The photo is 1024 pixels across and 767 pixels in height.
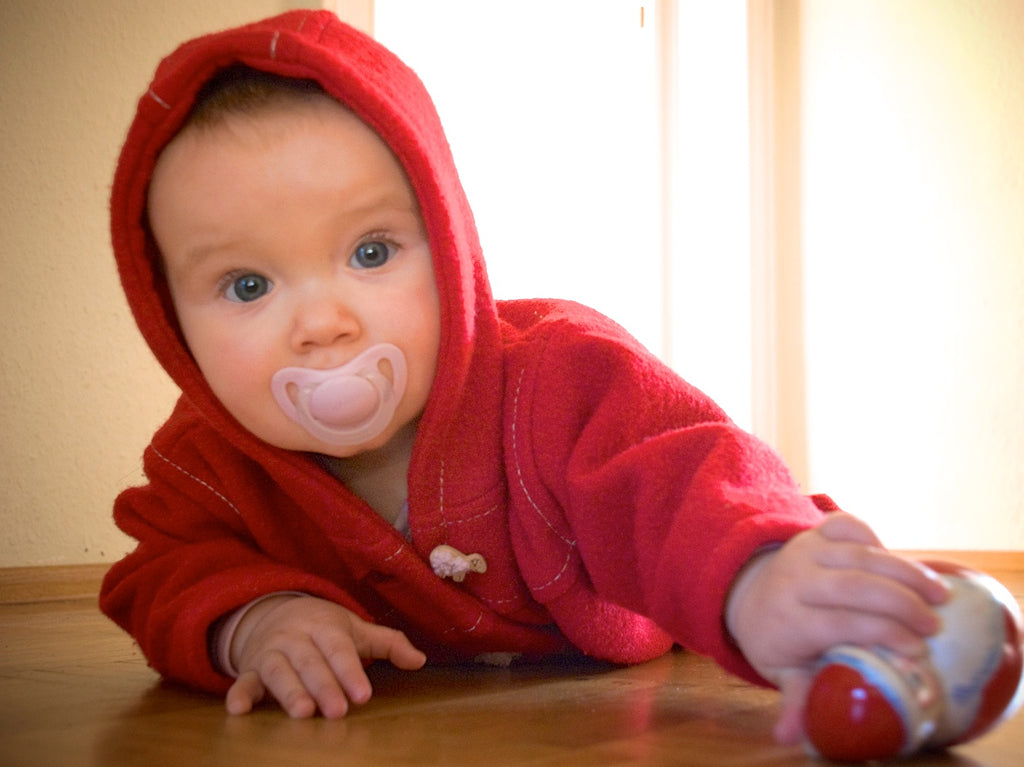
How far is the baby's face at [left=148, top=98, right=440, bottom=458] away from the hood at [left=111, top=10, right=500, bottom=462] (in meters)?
0.01

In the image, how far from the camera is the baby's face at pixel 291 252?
692mm

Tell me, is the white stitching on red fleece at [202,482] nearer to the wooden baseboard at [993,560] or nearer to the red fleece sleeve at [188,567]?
the red fleece sleeve at [188,567]

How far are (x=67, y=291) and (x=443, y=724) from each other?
1.25m

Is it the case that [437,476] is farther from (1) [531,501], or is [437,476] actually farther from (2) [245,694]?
(2) [245,694]

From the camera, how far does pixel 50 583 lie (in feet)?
5.10

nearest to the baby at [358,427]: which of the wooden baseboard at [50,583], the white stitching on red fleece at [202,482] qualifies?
the white stitching on red fleece at [202,482]

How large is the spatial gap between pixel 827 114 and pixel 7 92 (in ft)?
6.11

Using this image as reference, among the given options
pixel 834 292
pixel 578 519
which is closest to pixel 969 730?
pixel 578 519

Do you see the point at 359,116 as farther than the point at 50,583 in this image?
No

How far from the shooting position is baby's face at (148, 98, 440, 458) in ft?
2.27

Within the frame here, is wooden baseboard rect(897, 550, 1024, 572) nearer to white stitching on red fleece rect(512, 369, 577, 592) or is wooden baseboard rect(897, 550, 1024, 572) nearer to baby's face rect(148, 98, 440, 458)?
white stitching on red fleece rect(512, 369, 577, 592)

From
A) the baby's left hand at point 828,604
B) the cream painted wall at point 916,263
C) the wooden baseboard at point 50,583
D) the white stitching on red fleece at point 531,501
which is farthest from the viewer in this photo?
the cream painted wall at point 916,263

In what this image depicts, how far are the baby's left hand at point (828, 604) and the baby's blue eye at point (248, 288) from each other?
374mm

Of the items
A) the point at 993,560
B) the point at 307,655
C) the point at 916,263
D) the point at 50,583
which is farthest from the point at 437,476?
the point at 916,263
